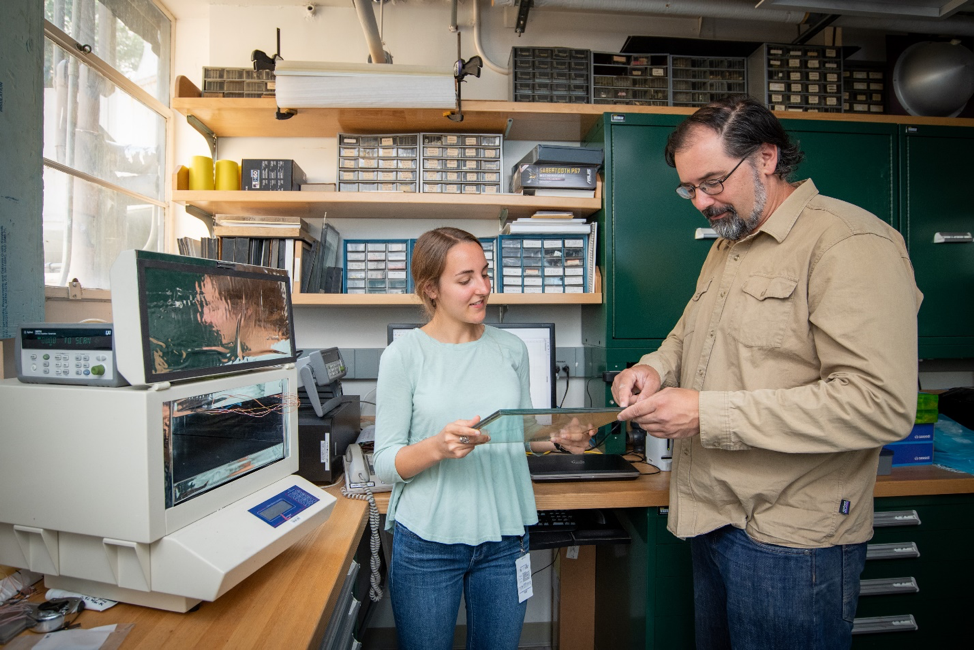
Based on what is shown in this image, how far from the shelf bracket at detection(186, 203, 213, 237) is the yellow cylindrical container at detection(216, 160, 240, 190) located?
0.17m

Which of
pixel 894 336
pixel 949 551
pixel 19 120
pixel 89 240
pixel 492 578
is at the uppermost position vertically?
pixel 19 120

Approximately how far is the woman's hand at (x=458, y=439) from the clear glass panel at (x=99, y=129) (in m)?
1.82

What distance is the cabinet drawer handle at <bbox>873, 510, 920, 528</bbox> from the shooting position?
1674 millimetres

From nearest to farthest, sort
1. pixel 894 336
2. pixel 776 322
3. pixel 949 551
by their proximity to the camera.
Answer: pixel 894 336
pixel 776 322
pixel 949 551

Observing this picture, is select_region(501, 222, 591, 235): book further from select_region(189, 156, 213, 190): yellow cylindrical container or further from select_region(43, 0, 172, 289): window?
select_region(43, 0, 172, 289): window

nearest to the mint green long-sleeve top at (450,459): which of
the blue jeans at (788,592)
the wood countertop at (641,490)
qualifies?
the wood countertop at (641,490)

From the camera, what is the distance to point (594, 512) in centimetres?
188

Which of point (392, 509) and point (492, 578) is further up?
point (392, 509)

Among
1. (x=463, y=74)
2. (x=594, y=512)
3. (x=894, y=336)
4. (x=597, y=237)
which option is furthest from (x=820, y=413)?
(x=463, y=74)

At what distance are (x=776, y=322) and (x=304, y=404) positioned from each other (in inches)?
57.0

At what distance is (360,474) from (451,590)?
1.76ft

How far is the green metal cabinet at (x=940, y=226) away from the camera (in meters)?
2.10

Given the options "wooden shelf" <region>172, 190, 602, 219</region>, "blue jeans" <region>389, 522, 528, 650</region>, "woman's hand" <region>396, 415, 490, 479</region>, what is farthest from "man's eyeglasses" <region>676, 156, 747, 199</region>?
"blue jeans" <region>389, 522, 528, 650</region>

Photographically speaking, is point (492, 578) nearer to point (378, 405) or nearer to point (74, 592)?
point (378, 405)
